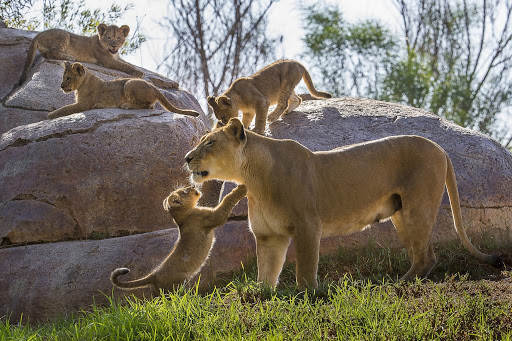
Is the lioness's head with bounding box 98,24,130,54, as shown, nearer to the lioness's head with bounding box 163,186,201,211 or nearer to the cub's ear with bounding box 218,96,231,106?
the cub's ear with bounding box 218,96,231,106

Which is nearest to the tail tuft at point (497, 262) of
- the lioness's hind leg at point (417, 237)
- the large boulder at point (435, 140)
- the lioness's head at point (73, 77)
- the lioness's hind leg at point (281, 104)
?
the lioness's hind leg at point (417, 237)

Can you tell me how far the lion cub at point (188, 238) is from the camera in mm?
6301

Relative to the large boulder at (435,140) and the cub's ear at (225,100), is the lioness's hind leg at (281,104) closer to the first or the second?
the large boulder at (435,140)

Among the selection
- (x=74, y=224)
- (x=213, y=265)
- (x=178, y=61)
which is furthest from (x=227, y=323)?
(x=178, y=61)

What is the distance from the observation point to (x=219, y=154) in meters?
5.94

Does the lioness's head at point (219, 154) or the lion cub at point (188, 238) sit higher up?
the lioness's head at point (219, 154)

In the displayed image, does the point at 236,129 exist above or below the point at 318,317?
above

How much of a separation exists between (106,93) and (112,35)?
2410 mm

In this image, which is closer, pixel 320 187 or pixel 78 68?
pixel 320 187

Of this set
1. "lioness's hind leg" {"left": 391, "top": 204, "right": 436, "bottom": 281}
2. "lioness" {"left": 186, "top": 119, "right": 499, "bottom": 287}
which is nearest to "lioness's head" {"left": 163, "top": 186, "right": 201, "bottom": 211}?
"lioness" {"left": 186, "top": 119, "right": 499, "bottom": 287}

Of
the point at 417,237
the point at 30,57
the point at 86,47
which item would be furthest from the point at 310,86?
the point at 30,57

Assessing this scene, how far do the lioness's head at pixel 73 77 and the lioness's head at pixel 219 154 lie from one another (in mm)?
4151

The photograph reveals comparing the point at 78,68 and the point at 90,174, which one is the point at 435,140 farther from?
the point at 78,68

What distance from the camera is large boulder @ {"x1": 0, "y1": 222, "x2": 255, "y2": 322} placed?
285 inches
